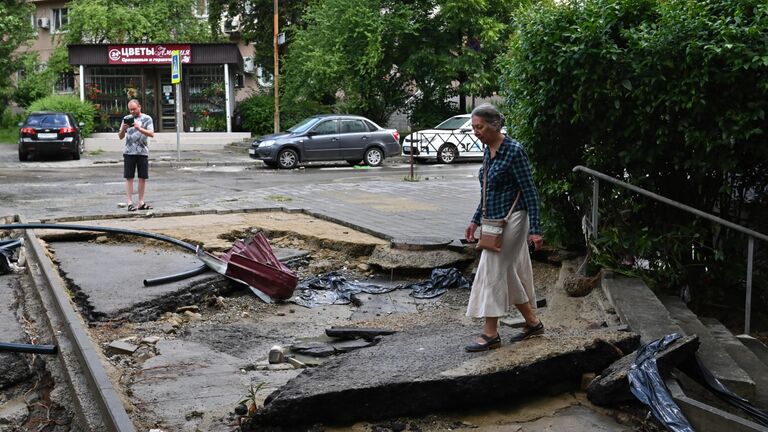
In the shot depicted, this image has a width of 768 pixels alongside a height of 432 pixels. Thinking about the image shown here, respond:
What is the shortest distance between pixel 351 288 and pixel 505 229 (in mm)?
3478

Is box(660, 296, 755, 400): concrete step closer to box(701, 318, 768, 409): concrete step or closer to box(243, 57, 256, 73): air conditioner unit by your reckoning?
box(701, 318, 768, 409): concrete step

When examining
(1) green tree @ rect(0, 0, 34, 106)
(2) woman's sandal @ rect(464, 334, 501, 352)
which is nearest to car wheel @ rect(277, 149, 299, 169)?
(1) green tree @ rect(0, 0, 34, 106)

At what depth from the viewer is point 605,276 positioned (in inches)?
291

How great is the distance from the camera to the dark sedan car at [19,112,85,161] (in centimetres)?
2677

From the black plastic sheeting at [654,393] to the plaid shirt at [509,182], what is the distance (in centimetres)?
124

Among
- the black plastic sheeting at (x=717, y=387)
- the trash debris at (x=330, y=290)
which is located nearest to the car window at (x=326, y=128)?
the trash debris at (x=330, y=290)

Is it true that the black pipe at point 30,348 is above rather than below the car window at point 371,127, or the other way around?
below

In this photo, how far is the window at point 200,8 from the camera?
162 feet

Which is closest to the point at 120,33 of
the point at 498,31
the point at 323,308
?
the point at 498,31

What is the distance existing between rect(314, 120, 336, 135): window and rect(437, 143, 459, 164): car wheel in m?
3.84

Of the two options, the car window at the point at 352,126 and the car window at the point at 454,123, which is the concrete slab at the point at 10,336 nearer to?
the car window at the point at 352,126

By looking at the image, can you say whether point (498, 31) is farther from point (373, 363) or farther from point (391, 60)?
point (373, 363)

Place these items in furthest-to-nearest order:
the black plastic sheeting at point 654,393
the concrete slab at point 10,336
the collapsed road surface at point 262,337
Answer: the concrete slab at point 10,336 → the collapsed road surface at point 262,337 → the black plastic sheeting at point 654,393

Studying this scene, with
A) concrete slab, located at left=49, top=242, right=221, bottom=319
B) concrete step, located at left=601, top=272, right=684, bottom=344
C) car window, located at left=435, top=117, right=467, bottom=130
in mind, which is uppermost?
car window, located at left=435, top=117, right=467, bottom=130
